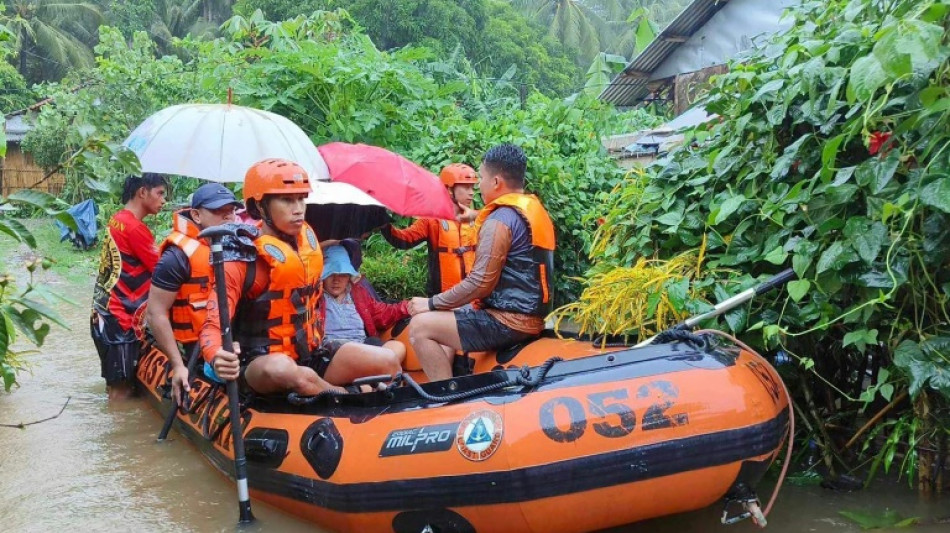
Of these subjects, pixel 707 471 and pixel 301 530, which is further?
pixel 301 530

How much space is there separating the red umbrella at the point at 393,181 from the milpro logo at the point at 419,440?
2.17 meters

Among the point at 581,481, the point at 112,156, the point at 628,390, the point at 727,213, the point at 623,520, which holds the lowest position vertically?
the point at 623,520

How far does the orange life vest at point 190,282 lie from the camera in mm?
4828

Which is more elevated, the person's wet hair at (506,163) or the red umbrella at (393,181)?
the person's wet hair at (506,163)

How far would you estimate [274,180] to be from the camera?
156 inches

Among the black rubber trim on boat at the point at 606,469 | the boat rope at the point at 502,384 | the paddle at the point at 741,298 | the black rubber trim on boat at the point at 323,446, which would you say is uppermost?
the paddle at the point at 741,298

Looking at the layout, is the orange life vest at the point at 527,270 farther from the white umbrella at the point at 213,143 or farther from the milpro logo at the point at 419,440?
the white umbrella at the point at 213,143

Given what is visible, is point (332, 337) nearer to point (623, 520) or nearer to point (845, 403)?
point (623, 520)

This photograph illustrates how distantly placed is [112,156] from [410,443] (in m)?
1.67

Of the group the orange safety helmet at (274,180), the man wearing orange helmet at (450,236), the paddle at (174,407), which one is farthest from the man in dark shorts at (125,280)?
the orange safety helmet at (274,180)

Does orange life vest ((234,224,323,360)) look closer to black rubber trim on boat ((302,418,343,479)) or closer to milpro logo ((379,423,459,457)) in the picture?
black rubber trim on boat ((302,418,343,479))

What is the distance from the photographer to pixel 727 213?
378cm

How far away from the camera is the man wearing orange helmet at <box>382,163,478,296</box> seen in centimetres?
600

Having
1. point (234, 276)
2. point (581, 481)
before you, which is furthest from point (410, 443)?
point (234, 276)
